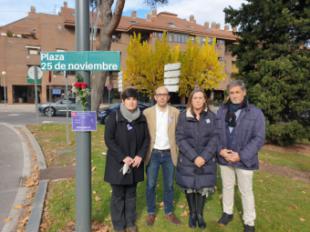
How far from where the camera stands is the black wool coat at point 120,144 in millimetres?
3355

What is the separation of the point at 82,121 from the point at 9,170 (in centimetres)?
470

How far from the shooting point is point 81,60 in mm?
2893

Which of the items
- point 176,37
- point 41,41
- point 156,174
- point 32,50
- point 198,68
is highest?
point 176,37

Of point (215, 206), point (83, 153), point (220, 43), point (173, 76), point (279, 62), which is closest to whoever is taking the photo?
point (83, 153)

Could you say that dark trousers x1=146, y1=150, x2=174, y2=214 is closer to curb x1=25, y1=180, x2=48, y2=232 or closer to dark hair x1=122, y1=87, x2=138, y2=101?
dark hair x1=122, y1=87, x2=138, y2=101

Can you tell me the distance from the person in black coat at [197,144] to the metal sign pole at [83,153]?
1235 mm

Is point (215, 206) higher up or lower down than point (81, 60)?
lower down

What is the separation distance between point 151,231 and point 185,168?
3.10 feet

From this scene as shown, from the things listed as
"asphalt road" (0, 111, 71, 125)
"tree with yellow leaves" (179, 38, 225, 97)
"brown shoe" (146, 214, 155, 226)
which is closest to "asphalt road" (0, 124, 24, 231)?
"brown shoe" (146, 214, 155, 226)

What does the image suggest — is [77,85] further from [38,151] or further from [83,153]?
[38,151]

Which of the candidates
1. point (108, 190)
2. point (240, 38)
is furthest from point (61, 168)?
point (240, 38)

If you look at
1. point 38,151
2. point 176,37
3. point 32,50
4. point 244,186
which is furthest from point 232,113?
point 176,37

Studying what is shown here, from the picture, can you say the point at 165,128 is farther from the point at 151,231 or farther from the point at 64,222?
the point at 64,222

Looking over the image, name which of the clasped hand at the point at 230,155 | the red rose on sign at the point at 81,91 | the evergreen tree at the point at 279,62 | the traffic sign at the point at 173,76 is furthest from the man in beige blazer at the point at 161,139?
the evergreen tree at the point at 279,62
